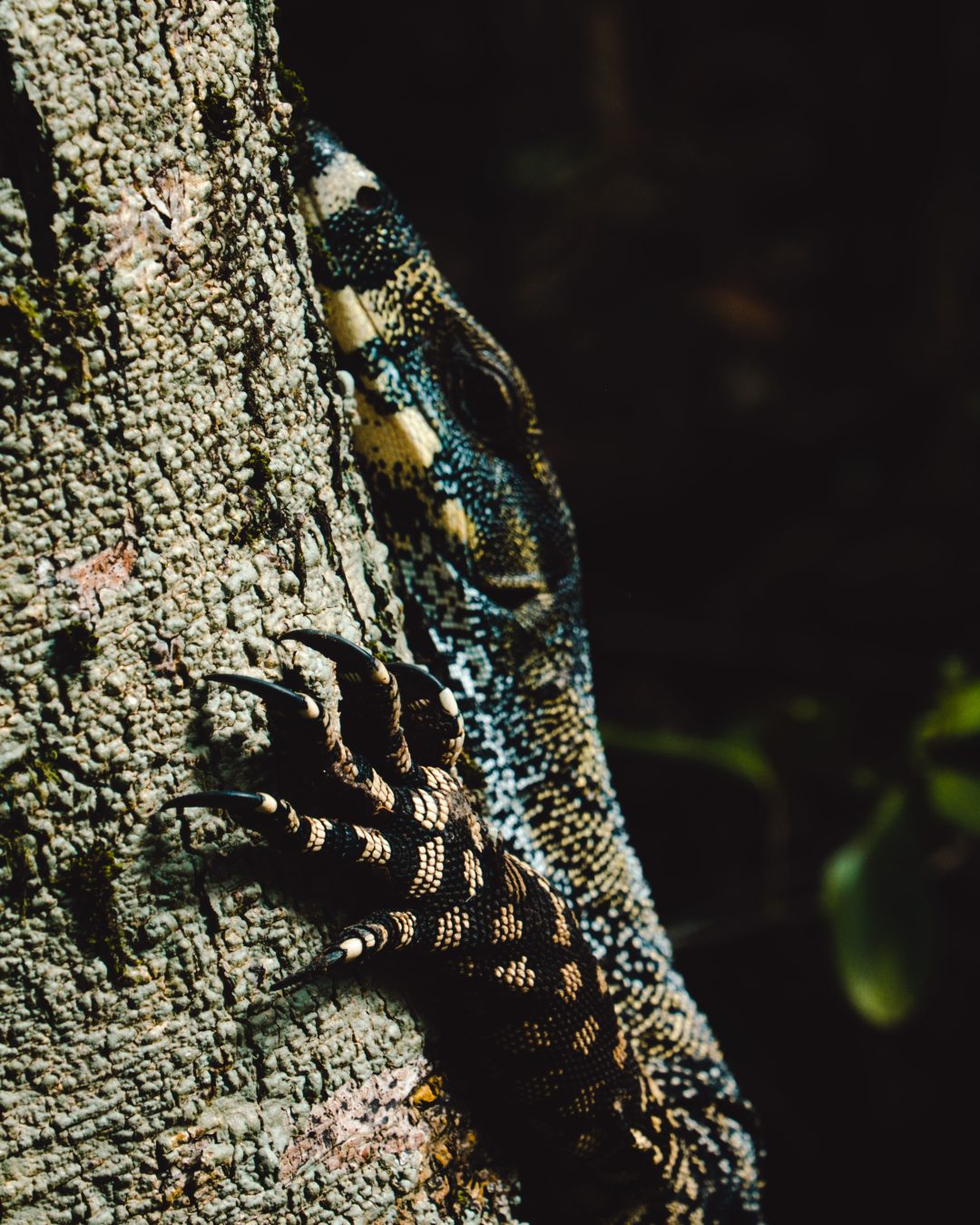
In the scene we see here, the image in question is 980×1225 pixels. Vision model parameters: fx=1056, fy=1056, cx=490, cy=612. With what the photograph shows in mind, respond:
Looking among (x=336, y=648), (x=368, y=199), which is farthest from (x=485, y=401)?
(x=336, y=648)

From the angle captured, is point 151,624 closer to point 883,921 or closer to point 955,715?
point 883,921

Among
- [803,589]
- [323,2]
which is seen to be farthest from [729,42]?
[803,589]

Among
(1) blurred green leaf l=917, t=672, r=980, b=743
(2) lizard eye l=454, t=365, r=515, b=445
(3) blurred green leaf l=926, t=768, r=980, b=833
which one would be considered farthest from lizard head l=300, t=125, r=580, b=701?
(1) blurred green leaf l=917, t=672, r=980, b=743

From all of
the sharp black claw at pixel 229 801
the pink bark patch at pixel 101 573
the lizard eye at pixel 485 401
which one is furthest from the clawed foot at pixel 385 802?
the lizard eye at pixel 485 401

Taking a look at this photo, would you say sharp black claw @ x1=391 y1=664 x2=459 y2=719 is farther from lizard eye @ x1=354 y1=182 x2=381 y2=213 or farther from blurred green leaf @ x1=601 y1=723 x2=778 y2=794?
blurred green leaf @ x1=601 y1=723 x2=778 y2=794

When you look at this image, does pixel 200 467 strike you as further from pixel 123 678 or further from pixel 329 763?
pixel 329 763

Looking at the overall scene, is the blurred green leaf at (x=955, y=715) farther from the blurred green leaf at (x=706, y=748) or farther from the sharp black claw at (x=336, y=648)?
the sharp black claw at (x=336, y=648)
